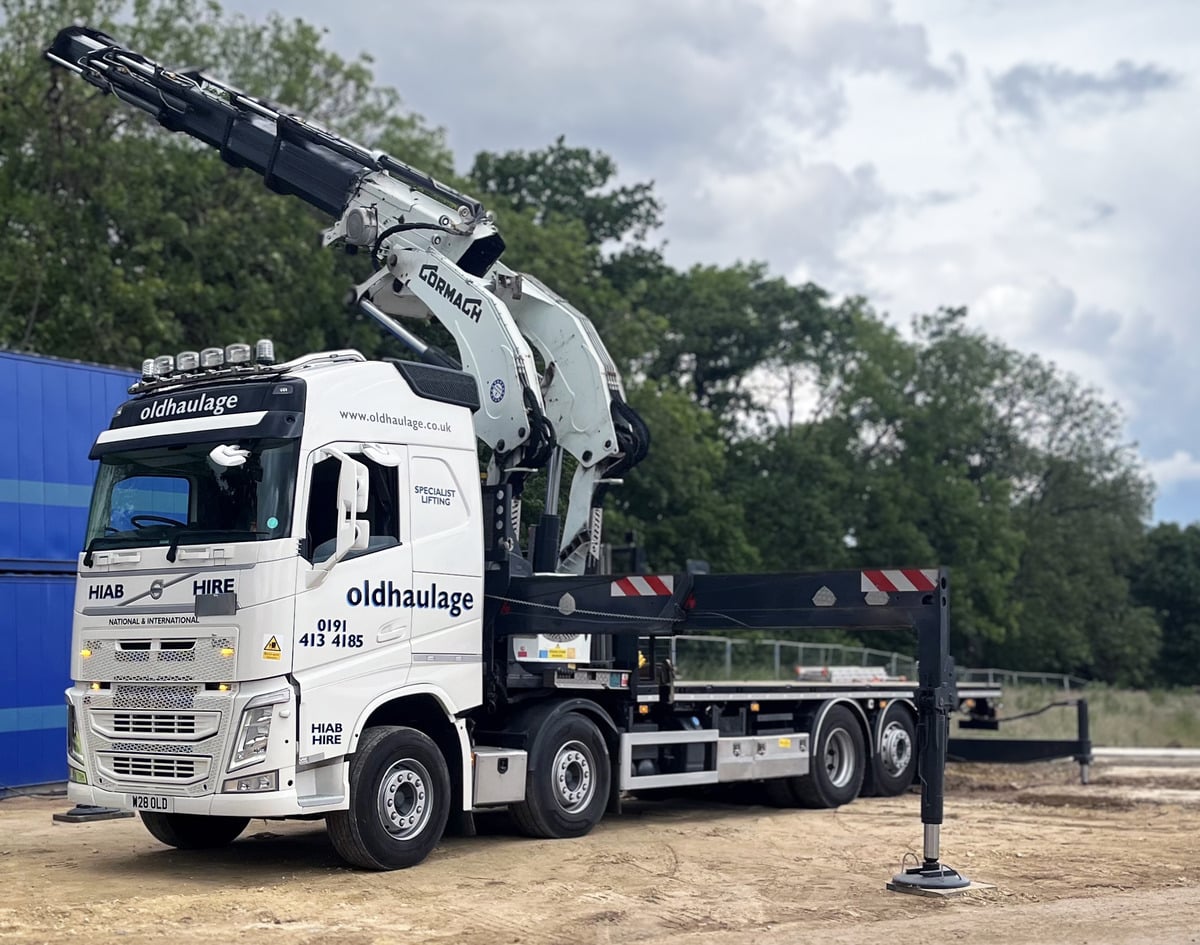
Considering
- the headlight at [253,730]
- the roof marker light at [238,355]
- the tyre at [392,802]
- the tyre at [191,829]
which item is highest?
the roof marker light at [238,355]

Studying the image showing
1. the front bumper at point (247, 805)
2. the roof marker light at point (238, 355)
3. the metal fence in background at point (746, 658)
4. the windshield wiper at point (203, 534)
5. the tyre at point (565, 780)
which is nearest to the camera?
the front bumper at point (247, 805)

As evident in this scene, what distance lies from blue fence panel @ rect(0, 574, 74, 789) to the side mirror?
673 cm

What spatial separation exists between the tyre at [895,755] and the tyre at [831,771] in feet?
0.95

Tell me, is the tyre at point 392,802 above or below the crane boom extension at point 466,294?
below

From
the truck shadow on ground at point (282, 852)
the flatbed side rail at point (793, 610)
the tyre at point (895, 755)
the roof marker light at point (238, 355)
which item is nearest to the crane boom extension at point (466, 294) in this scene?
the flatbed side rail at point (793, 610)

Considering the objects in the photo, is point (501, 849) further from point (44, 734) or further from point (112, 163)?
point (112, 163)

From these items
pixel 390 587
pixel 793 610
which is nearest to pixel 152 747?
pixel 390 587

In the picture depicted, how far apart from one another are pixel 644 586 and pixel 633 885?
242 cm

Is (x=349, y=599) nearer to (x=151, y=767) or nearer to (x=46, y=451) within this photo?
(x=151, y=767)

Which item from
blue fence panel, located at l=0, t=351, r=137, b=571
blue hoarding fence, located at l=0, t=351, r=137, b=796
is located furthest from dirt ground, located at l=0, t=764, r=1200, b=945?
blue fence panel, located at l=0, t=351, r=137, b=571

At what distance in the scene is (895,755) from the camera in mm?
17922

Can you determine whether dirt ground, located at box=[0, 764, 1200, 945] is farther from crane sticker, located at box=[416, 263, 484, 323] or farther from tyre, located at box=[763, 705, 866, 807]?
crane sticker, located at box=[416, 263, 484, 323]

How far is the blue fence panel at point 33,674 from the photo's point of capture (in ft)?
53.9

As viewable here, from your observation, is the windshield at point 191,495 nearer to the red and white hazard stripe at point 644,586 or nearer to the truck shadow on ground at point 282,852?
the truck shadow on ground at point 282,852
